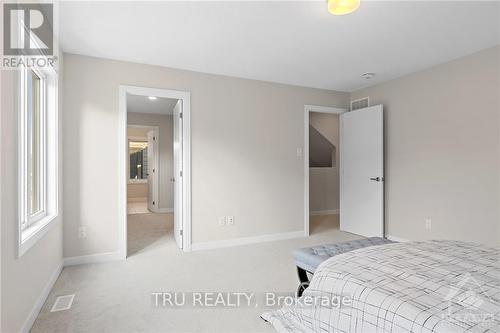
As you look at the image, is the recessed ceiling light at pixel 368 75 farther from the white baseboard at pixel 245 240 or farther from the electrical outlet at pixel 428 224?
the white baseboard at pixel 245 240

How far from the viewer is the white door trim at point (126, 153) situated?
3.32 m

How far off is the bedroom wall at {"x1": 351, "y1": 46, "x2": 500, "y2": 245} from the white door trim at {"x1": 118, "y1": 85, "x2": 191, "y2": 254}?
Result: 9.45ft

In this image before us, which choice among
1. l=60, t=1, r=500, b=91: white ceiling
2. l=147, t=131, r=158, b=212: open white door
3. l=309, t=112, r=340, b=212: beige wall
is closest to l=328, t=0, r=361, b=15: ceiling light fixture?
l=60, t=1, r=500, b=91: white ceiling

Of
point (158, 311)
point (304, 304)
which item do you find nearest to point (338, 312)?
point (304, 304)

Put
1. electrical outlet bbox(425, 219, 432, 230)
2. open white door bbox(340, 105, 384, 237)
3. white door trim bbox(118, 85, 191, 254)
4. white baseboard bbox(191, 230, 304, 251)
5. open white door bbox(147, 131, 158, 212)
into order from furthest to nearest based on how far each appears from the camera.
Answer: open white door bbox(147, 131, 158, 212)
open white door bbox(340, 105, 384, 237)
white baseboard bbox(191, 230, 304, 251)
electrical outlet bbox(425, 219, 432, 230)
white door trim bbox(118, 85, 191, 254)

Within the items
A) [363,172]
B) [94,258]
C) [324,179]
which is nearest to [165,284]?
[94,258]

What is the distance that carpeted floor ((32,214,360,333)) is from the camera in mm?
1938

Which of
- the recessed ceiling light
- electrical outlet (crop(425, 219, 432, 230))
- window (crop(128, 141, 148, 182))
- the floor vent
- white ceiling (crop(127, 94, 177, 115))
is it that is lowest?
the floor vent

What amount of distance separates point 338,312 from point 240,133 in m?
3.01

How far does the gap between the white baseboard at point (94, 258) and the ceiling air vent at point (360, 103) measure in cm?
411

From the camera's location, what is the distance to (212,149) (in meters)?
3.82

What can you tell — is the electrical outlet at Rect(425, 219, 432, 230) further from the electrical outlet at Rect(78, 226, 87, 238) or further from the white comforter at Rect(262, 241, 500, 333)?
the electrical outlet at Rect(78, 226, 87, 238)

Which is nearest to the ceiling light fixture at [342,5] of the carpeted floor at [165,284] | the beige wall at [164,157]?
the carpeted floor at [165,284]

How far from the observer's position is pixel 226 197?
12.8ft
